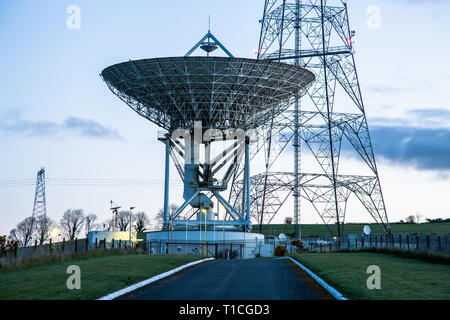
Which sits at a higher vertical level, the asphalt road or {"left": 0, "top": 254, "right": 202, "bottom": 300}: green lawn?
{"left": 0, "top": 254, "right": 202, "bottom": 300}: green lawn

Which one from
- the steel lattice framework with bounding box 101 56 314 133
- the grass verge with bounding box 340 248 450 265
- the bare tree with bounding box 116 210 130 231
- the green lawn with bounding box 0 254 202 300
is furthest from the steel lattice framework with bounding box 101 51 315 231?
the bare tree with bounding box 116 210 130 231

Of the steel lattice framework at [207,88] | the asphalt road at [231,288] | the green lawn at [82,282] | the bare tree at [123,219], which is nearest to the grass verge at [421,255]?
the asphalt road at [231,288]

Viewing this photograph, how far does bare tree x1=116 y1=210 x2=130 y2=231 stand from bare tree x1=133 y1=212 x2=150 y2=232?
10.2 ft

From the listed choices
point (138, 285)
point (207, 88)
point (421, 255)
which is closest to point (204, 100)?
point (207, 88)

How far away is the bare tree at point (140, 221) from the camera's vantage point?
171250mm

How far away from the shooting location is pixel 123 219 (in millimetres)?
169250

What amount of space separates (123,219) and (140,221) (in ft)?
21.0

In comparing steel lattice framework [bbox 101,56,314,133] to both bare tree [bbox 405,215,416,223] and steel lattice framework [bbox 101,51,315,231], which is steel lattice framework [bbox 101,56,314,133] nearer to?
steel lattice framework [bbox 101,51,315,231]

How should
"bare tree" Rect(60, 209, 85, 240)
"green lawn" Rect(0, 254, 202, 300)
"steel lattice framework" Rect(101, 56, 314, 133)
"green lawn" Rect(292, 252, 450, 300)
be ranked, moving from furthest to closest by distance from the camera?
"bare tree" Rect(60, 209, 85, 240)
"steel lattice framework" Rect(101, 56, 314, 133)
"green lawn" Rect(0, 254, 202, 300)
"green lawn" Rect(292, 252, 450, 300)

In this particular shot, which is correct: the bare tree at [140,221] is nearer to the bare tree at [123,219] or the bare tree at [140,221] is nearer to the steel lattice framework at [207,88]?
the bare tree at [123,219]

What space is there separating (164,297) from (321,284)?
6.13 m

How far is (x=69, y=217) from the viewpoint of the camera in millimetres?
168000

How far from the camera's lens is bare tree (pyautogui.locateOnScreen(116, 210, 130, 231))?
545 ft

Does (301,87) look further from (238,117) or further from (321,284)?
(321,284)
